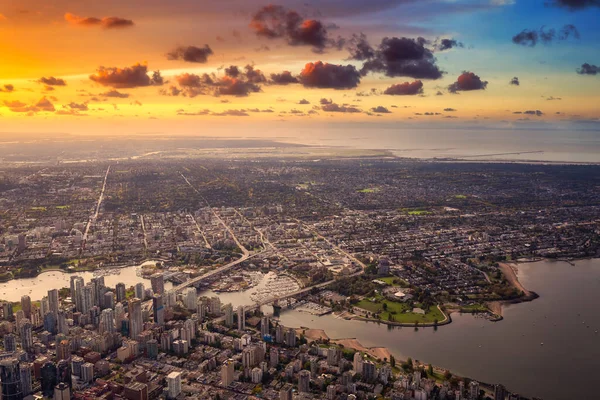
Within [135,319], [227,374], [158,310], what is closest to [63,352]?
[135,319]

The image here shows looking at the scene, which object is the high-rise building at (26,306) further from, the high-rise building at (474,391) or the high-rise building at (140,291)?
the high-rise building at (474,391)

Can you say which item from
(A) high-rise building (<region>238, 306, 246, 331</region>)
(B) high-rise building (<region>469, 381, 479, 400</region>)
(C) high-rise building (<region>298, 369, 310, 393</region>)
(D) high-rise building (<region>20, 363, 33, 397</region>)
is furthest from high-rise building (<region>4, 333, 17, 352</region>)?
(B) high-rise building (<region>469, 381, 479, 400</region>)

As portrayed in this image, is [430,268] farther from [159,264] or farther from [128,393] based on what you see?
[128,393]

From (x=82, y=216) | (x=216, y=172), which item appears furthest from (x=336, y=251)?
(x=216, y=172)

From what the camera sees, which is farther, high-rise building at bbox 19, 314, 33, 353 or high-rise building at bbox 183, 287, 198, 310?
high-rise building at bbox 183, 287, 198, 310

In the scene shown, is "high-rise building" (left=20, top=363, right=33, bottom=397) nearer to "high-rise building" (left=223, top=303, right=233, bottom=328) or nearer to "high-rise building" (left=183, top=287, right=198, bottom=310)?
"high-rise building" (left=223, top=303, right=233, bottom=328)

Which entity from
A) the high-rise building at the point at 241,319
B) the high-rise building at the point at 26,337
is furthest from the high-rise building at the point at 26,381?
the high-rise building at the point at 241,319

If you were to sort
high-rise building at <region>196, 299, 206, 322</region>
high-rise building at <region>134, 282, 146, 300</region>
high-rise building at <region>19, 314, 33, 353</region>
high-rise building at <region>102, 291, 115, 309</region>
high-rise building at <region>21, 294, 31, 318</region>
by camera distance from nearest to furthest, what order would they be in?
high-rise building at <region>19, 314, 33, 353</region>, high-rise building at <region>21, 294, 31, 318</region>, high-rise building at <region>196, 299, 206, 322</region>, high-rise building at <region>102, 291, 115, 309</region>, high-rise building at <region>134, 282, 146, 300</region>
